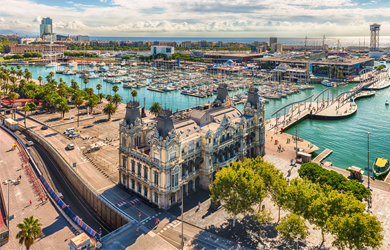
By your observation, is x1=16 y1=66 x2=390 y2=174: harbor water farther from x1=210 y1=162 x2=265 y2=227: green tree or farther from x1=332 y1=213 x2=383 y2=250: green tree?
x1=332 y1=213 x2=383 y2=250: green tree

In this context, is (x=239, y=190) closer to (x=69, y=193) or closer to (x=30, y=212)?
(x=30, y=212)

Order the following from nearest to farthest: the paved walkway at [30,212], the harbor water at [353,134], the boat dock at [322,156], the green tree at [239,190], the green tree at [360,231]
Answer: the green tree at [360,231], the paved walkway at [30,212], the green tree at [239,190], the boat dock at [322,156], the harbor water at [353,134]

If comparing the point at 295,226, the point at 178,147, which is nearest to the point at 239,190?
the point at 295,226

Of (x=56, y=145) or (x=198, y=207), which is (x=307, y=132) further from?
(x=56, y=145)

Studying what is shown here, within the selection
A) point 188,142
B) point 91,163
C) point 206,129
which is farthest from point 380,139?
point 91,163

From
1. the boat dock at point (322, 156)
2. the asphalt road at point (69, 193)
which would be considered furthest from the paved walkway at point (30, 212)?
the boat dock at point (322, 156)

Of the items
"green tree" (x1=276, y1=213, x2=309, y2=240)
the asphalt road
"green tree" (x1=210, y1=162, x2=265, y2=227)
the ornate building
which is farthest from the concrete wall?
"green tree" (x1=276, y1=213, x2=309, y2=240)

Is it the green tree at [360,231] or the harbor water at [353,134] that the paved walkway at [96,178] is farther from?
the green tree at [360,231]
